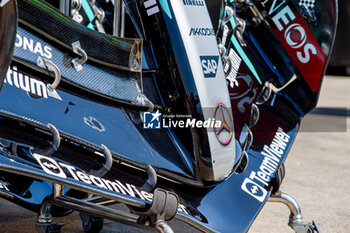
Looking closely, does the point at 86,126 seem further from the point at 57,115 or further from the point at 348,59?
the point at 348,59

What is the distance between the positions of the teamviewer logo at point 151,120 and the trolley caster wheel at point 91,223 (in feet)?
2.53

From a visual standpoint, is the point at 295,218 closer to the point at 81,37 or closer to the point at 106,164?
the point at 106,164

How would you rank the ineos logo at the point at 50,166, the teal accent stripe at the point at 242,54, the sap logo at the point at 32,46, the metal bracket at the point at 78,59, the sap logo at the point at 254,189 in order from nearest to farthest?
the ineos logo at the point at 50,166 → the sap logo at the point at 32,46 → the metal bracket at the point at 78,59 → the sap logo at the point at 254,189 → the teal accent stripe at the point at 242,54

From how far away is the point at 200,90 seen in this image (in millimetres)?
2020

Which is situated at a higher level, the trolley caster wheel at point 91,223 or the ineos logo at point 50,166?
the ineos logo at point 50,166

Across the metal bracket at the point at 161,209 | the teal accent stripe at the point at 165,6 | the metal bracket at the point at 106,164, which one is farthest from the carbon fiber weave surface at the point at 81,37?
the metal bracket at the point at 161,209

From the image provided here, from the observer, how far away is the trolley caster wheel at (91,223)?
263cm

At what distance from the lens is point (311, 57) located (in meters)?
2.61

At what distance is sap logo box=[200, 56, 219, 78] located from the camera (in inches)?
80.8

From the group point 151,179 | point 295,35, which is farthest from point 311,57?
point 151,179

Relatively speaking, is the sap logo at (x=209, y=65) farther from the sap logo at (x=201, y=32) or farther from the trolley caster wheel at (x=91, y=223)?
the trolley caster wheel at (x=91, y=223)

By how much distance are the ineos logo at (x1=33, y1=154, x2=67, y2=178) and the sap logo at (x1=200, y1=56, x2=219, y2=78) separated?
0.63 m

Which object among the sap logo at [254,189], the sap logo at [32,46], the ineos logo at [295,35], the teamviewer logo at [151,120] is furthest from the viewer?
the ineos logo at [295,35]

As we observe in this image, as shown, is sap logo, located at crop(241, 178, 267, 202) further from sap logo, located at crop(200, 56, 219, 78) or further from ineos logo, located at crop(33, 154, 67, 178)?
ineos logo, located at crop(33, 154, 67, 178)
